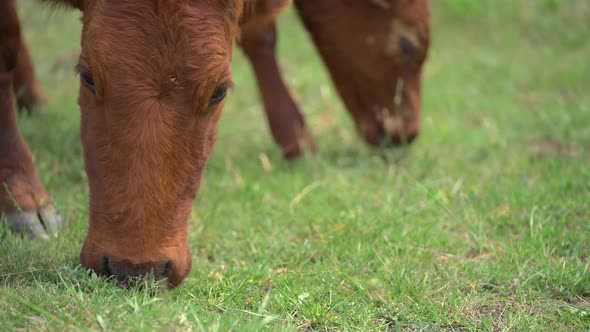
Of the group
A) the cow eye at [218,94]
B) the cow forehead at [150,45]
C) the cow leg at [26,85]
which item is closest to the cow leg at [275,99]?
the cow leg at [26,85]

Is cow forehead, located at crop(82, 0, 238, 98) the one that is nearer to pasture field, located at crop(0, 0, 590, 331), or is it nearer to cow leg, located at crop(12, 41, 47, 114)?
pasture field, located at crop(0, 0, 590, 331)

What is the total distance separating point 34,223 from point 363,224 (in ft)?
5.29

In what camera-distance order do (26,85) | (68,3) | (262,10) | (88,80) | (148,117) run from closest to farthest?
1. (148,117)
2. (88,80)
3. (68,3)
4. (262,10)
5. (26,85)

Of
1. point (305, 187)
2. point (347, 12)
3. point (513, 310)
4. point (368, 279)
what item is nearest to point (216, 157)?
point (305, 187)

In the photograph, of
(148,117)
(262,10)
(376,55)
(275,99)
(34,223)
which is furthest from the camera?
(275,99)

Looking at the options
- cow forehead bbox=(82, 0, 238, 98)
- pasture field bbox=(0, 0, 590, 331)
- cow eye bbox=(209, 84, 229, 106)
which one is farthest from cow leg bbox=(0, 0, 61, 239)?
cow eye bbox=(209, 84, 229, 106)

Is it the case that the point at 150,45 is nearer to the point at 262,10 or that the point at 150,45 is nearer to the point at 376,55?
the point at 262,10

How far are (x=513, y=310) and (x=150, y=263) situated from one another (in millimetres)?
1449

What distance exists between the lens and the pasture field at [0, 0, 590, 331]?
113 inches

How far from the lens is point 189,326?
249 centimetres

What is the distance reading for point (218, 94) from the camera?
9.99ft

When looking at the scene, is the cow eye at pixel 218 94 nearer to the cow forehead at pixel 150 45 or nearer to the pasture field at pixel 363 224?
the cow forehead at pixel 150 45

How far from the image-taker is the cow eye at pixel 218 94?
9.91 ft

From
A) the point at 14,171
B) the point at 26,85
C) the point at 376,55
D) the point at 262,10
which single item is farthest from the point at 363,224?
the point at 26,85
